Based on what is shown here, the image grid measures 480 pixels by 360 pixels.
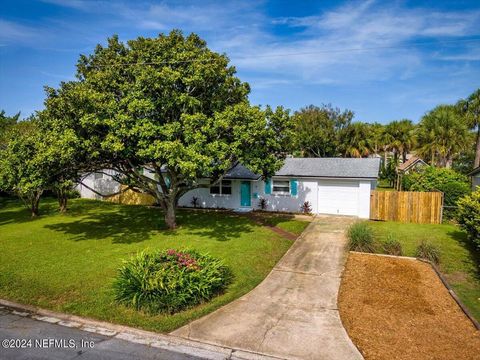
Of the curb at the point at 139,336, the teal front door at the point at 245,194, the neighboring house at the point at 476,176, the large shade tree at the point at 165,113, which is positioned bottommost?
the curb at the point at 139,336

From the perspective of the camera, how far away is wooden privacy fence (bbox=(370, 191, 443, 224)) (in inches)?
696

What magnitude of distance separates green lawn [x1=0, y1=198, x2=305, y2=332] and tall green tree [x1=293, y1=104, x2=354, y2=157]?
25.3 metres

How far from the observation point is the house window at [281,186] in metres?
21.9

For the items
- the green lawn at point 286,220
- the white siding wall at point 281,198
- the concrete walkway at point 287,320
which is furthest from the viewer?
the white siding wall at point 281,198

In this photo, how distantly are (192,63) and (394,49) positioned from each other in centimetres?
888

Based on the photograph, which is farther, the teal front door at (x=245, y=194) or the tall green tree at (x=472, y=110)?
the tall green tree at (x=472, y=110)

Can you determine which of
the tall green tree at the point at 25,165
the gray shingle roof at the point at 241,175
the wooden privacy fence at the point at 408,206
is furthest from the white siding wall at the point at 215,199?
the tall green tree at the point at 25,165

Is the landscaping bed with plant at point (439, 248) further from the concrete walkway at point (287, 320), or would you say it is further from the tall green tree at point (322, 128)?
the tall green tree at point (322, 128)

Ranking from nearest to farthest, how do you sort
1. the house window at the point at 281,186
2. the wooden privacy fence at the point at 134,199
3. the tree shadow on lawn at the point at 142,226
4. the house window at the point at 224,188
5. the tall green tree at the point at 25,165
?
the tall green tree at the point at 25,165
the tree shadow on lawn at the point at 142,226
the house window at the point at 281,186
the house window at the point at 224,188
the wooden privacy fence at the point at 134,199

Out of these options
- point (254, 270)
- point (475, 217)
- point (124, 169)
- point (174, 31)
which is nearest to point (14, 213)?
point (124, 169)

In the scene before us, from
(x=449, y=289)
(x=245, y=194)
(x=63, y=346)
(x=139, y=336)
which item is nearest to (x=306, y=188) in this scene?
(x=245, y=194)

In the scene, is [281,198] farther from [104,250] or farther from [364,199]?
[104,250]

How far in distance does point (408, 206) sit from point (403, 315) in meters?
12.0

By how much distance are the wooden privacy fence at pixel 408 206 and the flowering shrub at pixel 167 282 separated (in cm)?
Result: 1327
